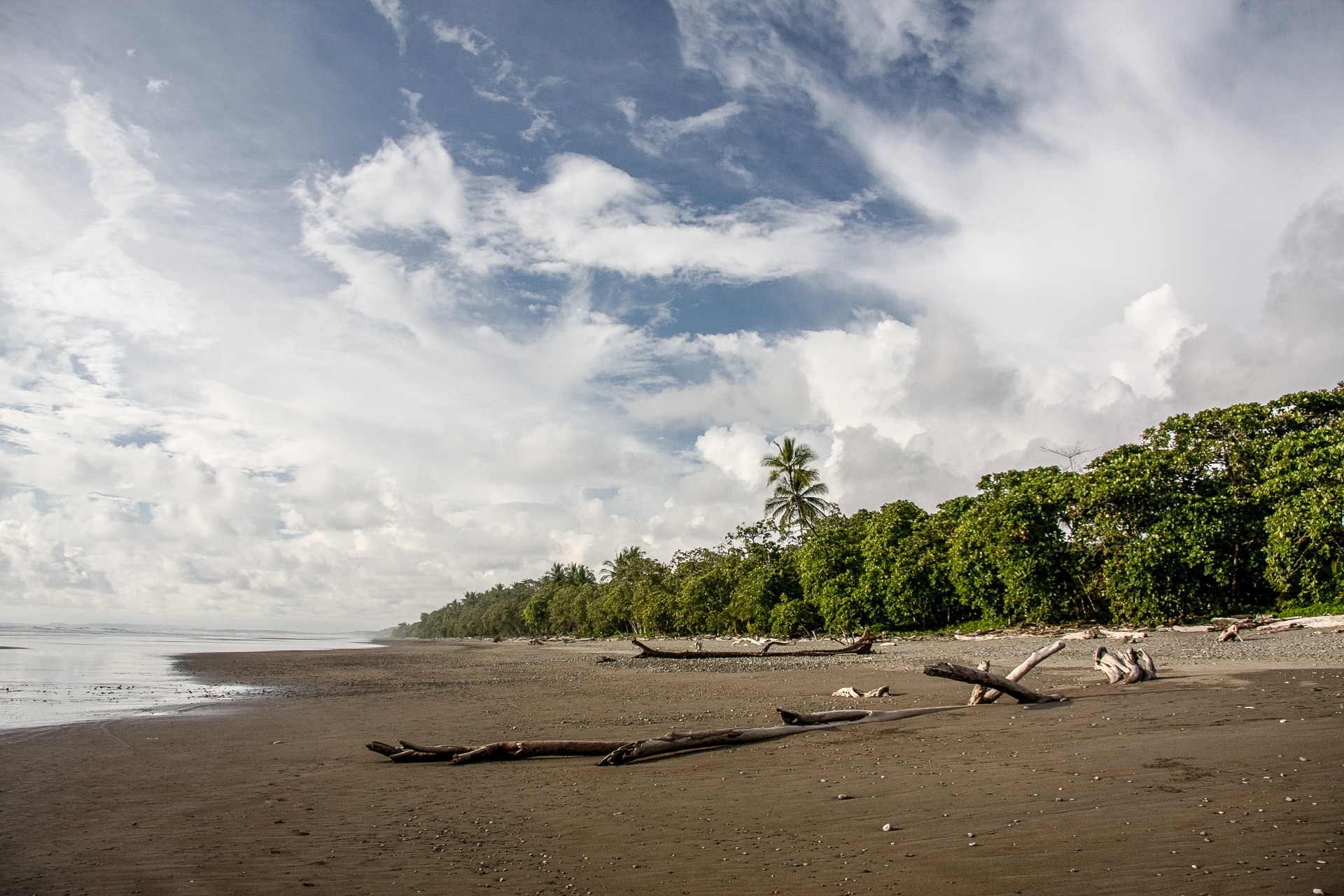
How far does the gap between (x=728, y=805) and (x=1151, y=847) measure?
123 inches

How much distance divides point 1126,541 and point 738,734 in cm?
2532

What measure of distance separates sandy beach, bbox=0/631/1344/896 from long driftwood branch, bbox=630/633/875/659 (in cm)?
1329

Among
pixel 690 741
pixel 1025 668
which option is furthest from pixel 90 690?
pixel 1025 668

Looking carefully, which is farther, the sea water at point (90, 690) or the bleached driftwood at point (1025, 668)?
the sea water at point (90, 690)

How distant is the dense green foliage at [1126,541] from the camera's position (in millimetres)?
24812

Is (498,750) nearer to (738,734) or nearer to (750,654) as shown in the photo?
(738,734)

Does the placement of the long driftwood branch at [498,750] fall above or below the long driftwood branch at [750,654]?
above

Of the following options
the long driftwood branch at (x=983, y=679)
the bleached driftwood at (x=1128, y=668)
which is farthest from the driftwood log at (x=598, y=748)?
the bleached driftwood at (x=1128, y=668)

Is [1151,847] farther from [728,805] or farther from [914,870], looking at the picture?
[728,805]

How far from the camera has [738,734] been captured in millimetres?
8953

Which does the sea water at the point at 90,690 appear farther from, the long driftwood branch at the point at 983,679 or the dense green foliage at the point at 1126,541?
the dense green foliage at the point at 1126,541

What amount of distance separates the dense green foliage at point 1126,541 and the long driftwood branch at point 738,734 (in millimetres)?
21550

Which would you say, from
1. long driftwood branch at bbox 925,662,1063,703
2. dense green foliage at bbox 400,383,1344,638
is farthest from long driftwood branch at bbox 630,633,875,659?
long driftwood branch at bbox 925,662,1063,703

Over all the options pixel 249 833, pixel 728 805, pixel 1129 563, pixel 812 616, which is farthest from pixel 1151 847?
pixel 812 616
